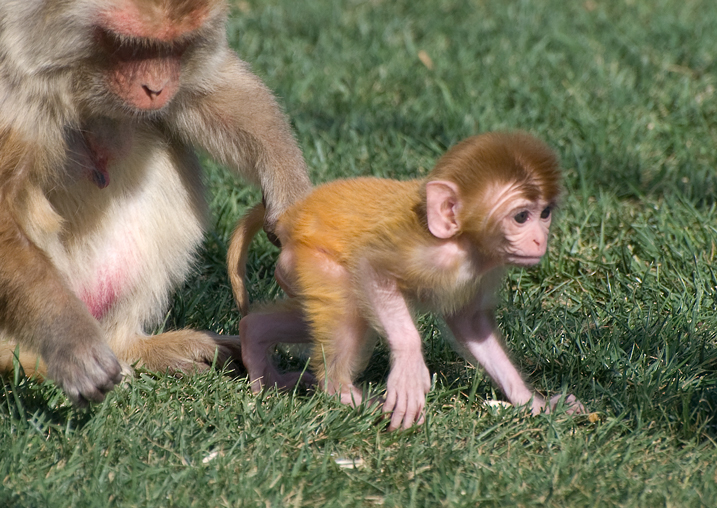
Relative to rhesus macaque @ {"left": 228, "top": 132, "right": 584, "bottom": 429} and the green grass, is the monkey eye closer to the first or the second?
rhesus macaque @ {"left": 228, "top": 132, "right": 584, "bottom": 429}

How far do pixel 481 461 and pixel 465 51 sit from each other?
447 cm

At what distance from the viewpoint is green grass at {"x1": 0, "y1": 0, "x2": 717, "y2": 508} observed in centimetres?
301

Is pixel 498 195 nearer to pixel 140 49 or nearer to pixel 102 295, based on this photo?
pixel 140 49

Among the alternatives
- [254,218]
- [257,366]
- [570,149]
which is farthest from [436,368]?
[570,149]

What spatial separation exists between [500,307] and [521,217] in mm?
1070

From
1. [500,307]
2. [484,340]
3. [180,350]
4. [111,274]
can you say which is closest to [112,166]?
[111,274]

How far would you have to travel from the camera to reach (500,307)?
4352 millimetres

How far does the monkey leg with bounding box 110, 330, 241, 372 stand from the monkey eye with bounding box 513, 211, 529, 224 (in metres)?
1.35

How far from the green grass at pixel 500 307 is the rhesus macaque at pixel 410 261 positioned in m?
0.14

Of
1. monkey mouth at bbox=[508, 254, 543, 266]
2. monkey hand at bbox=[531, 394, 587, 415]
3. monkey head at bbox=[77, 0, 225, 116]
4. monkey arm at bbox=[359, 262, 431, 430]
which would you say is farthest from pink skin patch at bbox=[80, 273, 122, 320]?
monkey hand at bbox=[531, 394, 587, 415]

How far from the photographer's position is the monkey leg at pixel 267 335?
3.75m

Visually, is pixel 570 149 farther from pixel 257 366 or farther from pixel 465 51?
pixel 257 366

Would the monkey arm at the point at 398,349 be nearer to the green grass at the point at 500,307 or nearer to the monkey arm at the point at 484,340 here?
the green grass at the point at 500,307

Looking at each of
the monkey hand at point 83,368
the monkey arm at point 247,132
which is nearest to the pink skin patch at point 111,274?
the monkey arm at point 247,132
